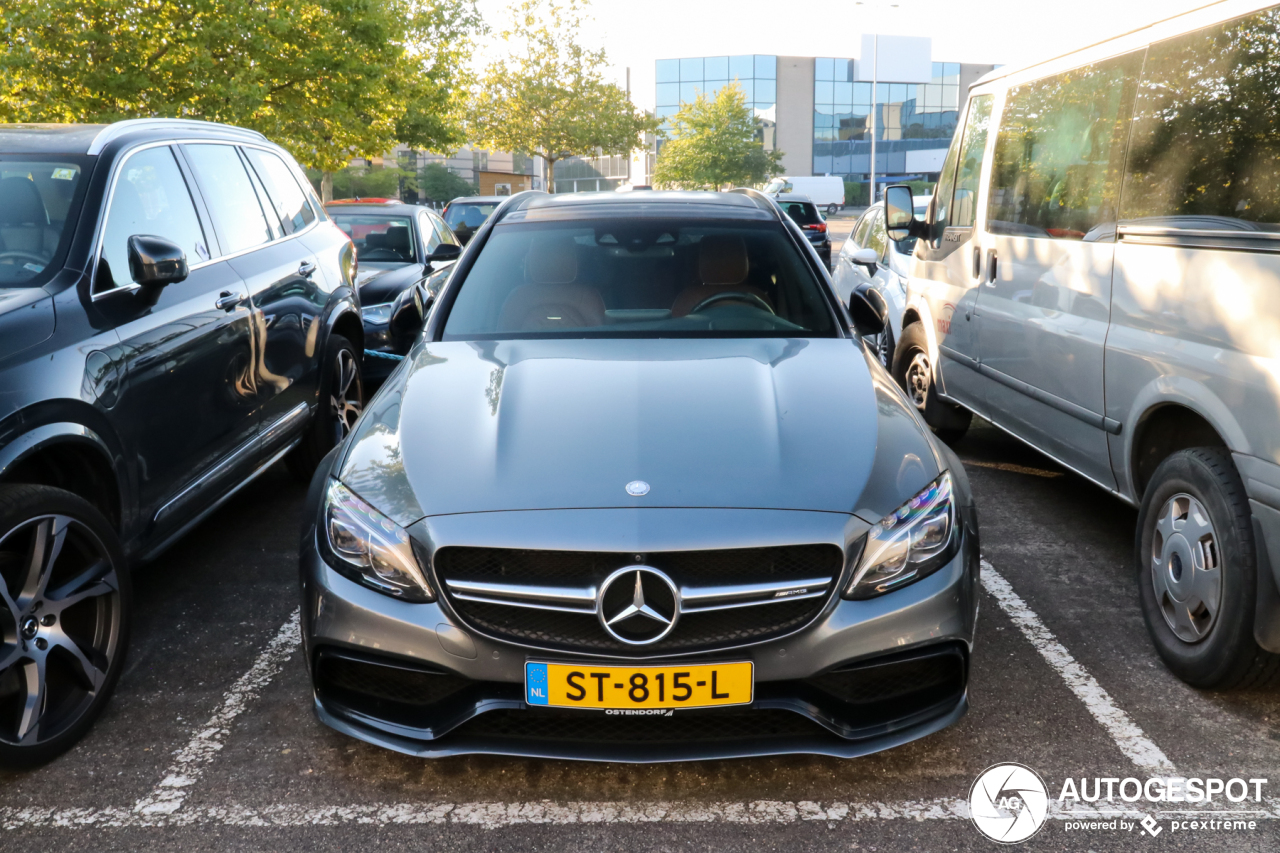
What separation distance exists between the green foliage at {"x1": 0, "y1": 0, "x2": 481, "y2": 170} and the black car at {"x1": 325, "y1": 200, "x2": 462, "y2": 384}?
4.61 m

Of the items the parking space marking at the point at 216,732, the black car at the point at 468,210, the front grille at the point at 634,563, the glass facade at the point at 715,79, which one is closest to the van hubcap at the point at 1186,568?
the front grille at the point at 634,563

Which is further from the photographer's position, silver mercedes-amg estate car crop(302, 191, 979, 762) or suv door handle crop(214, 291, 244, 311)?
suv door handle crop(214, 291, 244, 311)

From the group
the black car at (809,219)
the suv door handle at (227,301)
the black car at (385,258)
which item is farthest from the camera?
the black car at (809,219)

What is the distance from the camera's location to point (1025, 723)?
3.23 metres

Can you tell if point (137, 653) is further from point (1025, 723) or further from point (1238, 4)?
point (1238, 4)

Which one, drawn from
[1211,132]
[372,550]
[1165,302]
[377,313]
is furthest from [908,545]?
[377,313]

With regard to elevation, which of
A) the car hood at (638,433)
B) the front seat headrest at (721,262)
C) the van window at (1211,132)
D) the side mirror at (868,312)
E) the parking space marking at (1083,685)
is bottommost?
the parking space marking at (1083,685)

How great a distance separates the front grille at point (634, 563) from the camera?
257 centimetres

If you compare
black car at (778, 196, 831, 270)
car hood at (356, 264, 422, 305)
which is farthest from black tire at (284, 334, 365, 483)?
black car at (778, 196, 831, 270)

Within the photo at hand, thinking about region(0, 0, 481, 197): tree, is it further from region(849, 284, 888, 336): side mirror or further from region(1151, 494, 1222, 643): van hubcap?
region(1151, 494, 1222, 643): van hubcap

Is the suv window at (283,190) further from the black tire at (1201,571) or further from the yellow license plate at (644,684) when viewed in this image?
the black tire at (1201,571)

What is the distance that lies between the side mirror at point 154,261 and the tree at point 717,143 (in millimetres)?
48079

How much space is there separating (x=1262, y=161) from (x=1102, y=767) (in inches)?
67.9

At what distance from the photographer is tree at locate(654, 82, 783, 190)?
5131cm
